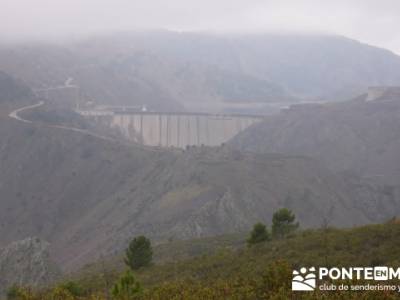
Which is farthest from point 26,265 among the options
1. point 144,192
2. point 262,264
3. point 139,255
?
point 262,264

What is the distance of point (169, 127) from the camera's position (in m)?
147

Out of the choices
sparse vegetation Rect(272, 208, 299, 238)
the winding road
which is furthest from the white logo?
the winding road

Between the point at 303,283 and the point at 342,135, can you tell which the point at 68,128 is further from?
the point at 303,283

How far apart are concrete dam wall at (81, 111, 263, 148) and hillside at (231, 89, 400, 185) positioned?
687 cm

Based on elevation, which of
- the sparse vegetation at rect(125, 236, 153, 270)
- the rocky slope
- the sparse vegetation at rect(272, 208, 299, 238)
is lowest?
the rocky slope

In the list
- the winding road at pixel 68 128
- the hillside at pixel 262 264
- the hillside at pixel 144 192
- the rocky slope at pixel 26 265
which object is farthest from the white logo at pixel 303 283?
the winding road at pixel 68 128

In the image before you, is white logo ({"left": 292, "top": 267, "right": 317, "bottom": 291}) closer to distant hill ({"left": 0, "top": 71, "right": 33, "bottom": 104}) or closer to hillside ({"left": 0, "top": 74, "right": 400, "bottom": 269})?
hillside ({"left": 0, "top": 74, "right": 400, "bottom": 269})

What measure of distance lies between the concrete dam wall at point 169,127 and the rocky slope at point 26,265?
297ft

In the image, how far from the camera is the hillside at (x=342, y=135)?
11806 centimetres

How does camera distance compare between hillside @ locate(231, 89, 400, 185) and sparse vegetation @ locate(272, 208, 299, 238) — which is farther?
hillside @ locate(231, 89, 400, 185)

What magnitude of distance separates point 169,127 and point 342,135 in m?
41.6

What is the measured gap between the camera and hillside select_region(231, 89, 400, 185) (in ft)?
387

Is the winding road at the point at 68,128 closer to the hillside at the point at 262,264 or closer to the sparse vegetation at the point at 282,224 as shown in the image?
the sparse vegetation at the point at 282,224

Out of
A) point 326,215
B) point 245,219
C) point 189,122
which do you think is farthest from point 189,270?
point 189,122
